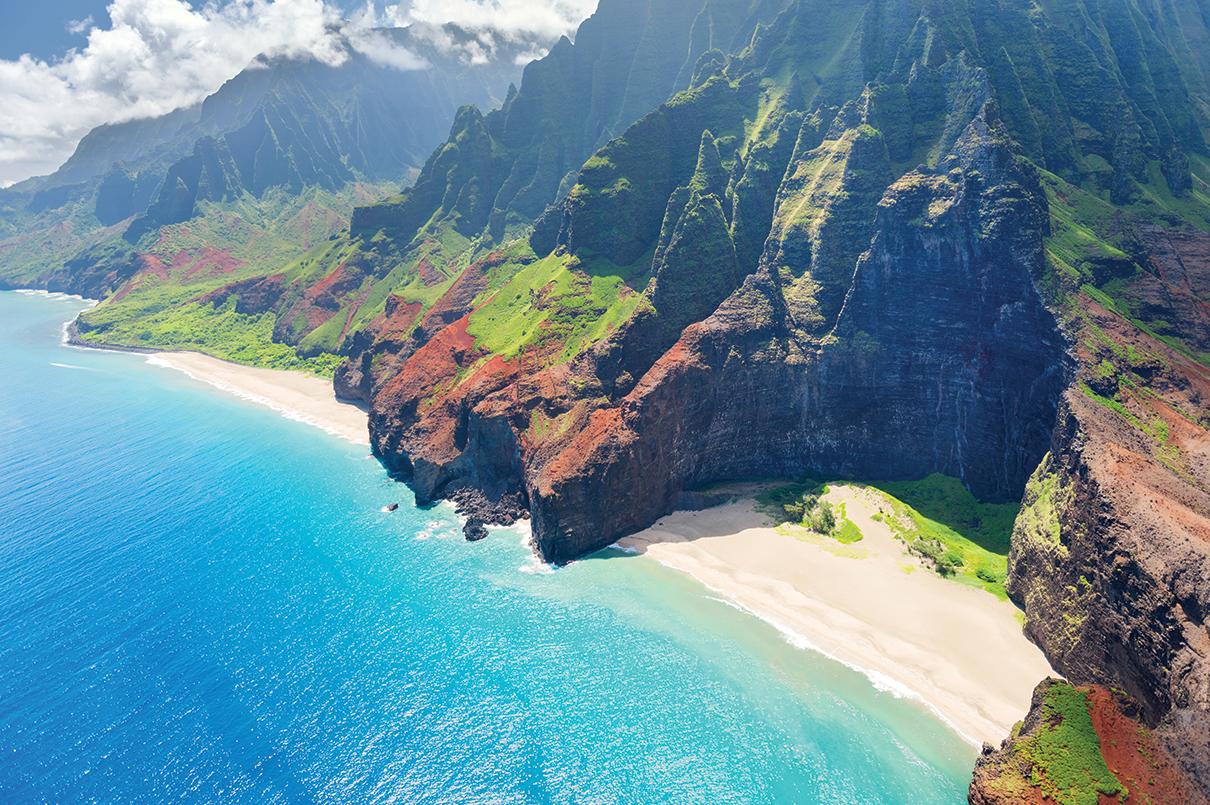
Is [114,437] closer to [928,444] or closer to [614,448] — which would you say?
[614,448]

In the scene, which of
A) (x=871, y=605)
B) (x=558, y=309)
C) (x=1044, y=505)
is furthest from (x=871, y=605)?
(x=558, y=309)

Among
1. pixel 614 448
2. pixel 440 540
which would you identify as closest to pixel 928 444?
pixel 614 448

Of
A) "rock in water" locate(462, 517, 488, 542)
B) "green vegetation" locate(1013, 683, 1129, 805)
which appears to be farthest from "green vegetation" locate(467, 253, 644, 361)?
"green vegetation" locate(1013, 683, 1129, 805)

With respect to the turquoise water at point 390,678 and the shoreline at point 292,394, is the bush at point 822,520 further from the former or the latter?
the shoreline at point 292,394

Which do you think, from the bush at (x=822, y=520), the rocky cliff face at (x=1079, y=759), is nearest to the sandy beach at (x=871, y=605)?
the bush at (x=822, y=520)

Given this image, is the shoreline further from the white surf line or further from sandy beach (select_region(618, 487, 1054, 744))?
the white surf line

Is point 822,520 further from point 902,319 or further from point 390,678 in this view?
point 390,678

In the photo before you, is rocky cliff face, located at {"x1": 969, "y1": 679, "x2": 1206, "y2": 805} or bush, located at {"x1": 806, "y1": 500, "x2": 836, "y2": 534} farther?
bush, located at {"x1": 806, "y1": 500, "x2": 836, "y2": 534}
